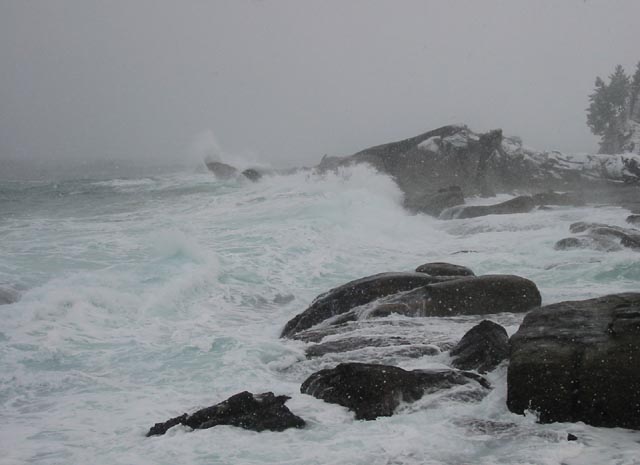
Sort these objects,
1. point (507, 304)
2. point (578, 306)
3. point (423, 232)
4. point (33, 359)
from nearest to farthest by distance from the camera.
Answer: point (578, 306) < point (33, 359) < point (507, 304) < point (423, 232)

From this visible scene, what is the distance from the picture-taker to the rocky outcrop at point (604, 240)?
16.4m

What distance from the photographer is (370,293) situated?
11242 mm

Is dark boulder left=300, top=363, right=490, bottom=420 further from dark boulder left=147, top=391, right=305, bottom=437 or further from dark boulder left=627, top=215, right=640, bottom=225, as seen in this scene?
dark boulder left=627, top=215, right=640, bottom=225

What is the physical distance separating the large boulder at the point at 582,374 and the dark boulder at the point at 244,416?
238cm

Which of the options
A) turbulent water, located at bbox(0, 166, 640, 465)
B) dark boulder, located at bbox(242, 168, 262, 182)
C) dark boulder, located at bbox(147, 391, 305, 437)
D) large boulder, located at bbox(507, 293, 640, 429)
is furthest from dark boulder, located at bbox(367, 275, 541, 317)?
dark boulder, located at bbox(242, 168, 262, 182)

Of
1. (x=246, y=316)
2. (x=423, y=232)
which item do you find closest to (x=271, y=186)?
(x=423, y=232)

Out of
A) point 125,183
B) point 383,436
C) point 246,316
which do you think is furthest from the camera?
point 125,183

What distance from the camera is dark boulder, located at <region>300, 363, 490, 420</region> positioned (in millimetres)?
6508

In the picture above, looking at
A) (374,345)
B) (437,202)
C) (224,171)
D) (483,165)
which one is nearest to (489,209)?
(437,202)

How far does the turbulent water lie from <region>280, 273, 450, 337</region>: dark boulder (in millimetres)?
620

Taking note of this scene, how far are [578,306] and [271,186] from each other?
1237 inches

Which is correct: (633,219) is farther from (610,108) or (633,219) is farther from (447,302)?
(610,108)

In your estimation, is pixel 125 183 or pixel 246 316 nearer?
pixel 246 316

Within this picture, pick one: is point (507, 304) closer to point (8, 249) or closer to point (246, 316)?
point (246, 316)
